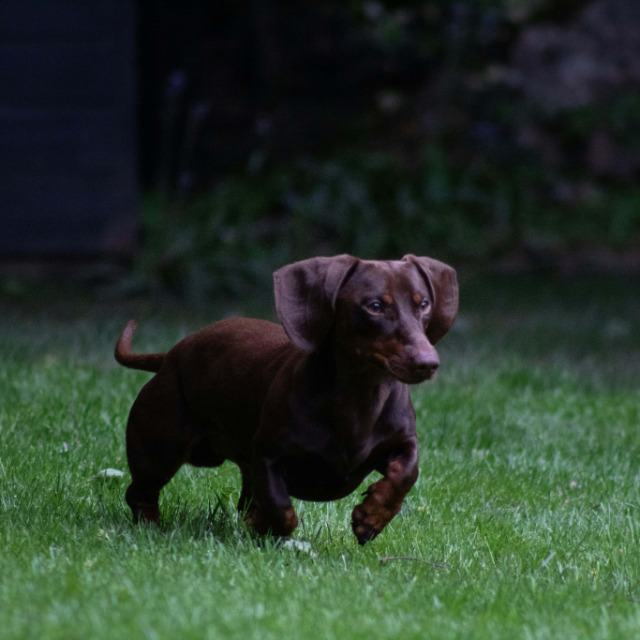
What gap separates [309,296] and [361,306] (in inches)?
6.6

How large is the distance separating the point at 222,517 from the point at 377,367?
2.81 feet

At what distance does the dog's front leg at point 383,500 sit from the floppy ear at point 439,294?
383mm

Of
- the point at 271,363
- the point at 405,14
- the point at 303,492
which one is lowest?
the point at 303,492

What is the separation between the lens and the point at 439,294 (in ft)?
10.1

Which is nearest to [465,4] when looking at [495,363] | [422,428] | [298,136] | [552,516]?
[298,136]

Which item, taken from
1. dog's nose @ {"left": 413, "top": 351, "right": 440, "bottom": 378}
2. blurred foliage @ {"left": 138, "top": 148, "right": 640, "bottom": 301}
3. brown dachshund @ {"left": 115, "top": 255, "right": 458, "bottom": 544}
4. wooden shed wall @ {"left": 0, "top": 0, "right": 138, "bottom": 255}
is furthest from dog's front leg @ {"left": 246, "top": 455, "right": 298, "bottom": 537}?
wooden shed wall @ {"left": 0, "top": 0, "right": 138, "bottom": 255}

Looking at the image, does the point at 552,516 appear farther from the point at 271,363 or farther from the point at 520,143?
the point at 520,143

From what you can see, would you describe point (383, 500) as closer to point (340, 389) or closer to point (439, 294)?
point (340, 389)

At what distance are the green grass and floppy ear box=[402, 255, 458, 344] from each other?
683 mm

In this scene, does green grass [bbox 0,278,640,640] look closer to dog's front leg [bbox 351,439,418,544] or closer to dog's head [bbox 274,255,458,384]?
dog's front leg [bbox 351,439,418,544]

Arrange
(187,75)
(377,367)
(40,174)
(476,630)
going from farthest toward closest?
(187,75)
(40,174)
(377,367)
(476,630)

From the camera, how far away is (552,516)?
12.2ft

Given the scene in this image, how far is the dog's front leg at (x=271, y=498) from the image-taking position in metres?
2.94

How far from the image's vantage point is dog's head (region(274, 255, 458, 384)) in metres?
2.84
